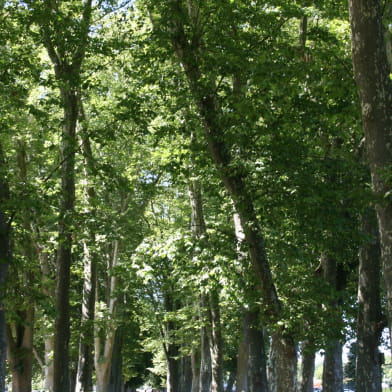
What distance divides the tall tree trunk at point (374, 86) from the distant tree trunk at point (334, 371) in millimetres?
10568

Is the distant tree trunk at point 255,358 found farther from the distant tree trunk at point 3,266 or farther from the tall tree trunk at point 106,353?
the tall tree trunk at point 106,353

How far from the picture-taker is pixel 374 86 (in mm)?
6043

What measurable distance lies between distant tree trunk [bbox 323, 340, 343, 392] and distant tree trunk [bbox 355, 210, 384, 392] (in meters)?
3.37

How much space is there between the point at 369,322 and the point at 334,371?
4.19m

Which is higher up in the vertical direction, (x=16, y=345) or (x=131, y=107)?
(x=131, y=107)

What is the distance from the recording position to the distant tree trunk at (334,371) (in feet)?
51.8

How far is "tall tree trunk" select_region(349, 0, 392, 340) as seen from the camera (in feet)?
19.3

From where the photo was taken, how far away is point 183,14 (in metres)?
11.5

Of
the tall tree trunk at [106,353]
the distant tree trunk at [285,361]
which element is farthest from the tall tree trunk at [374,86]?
the tall tree trunk at [106,353]

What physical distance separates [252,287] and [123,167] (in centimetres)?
1068

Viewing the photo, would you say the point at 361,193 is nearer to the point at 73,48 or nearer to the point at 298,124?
the point at 298,124

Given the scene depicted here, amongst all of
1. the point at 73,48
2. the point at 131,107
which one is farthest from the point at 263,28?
the point at 73,48

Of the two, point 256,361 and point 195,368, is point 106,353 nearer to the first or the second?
point 256,361

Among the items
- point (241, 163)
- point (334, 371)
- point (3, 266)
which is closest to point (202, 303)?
point (334, 371)
